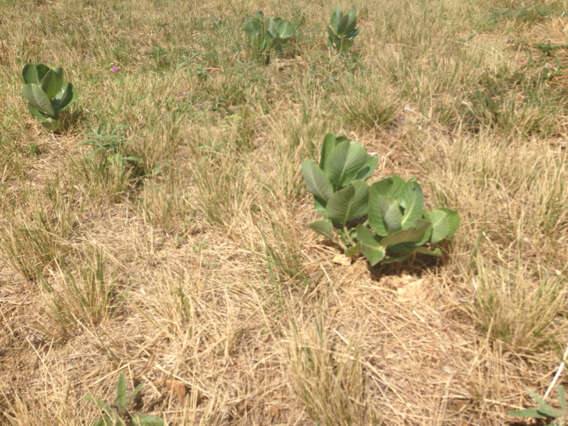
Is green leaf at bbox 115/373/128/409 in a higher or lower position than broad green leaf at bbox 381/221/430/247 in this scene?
lower

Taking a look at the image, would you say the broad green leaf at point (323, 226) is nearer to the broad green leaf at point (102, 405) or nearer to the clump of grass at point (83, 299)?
the clump of grass at point (83, 299)

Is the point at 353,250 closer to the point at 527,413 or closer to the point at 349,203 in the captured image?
the point at 349,203

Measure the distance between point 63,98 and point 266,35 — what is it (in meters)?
1.71

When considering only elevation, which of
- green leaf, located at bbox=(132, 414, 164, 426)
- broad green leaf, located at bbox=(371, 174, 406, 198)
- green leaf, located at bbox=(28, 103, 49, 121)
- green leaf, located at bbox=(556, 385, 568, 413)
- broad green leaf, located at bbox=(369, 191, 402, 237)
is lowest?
green leaf, located at bbox=(132, 414, 164, 426)

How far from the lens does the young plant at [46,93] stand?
7.57 ft

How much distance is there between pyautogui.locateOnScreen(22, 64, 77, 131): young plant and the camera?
7.57 ft

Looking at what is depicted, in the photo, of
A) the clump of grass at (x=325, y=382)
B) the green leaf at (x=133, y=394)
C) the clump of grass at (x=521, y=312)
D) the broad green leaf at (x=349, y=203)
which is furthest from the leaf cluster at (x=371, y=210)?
the green leaf at (x=133, y=394)

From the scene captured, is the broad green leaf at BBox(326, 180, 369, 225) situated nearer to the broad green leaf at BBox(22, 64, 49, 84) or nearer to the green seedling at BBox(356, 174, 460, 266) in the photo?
the green seedling at BBox(356, 174, 460, 266)

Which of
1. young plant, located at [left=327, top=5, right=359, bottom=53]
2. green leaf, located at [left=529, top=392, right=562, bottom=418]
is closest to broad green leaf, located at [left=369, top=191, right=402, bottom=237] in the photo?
green leaf, located at [left=529, top=392, right=562, bottom=418]

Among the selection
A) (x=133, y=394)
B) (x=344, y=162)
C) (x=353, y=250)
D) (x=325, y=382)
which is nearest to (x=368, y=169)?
(x=344, y=162)

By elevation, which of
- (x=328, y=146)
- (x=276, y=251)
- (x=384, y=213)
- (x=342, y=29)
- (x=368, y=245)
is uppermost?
(x=342, y=29)

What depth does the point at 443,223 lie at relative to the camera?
1448mm

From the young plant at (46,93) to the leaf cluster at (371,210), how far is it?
1712 millimetres

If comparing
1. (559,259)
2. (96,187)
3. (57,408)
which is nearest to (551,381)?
(559,259)
